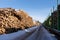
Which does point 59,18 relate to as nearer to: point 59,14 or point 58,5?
point 59,14

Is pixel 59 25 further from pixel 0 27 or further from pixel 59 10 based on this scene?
pixel 0 27

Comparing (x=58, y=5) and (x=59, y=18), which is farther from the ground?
(x=58, y=5)

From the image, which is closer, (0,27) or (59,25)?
(0,27)

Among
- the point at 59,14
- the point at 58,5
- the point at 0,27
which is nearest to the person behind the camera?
the point at 0,27

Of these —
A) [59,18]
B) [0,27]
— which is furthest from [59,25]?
[0,27]

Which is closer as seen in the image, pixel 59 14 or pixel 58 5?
pixel 59 14

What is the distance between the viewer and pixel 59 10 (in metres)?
41.4

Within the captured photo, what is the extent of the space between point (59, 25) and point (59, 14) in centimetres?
245

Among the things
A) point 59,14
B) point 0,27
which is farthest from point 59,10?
point 0,27

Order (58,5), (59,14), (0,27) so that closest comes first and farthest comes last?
(0,27), (59,14), (58,5)

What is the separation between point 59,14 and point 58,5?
4.56 metres

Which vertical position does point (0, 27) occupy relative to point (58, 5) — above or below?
below

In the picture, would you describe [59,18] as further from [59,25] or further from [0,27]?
[0,27]

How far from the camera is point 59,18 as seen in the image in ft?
135
